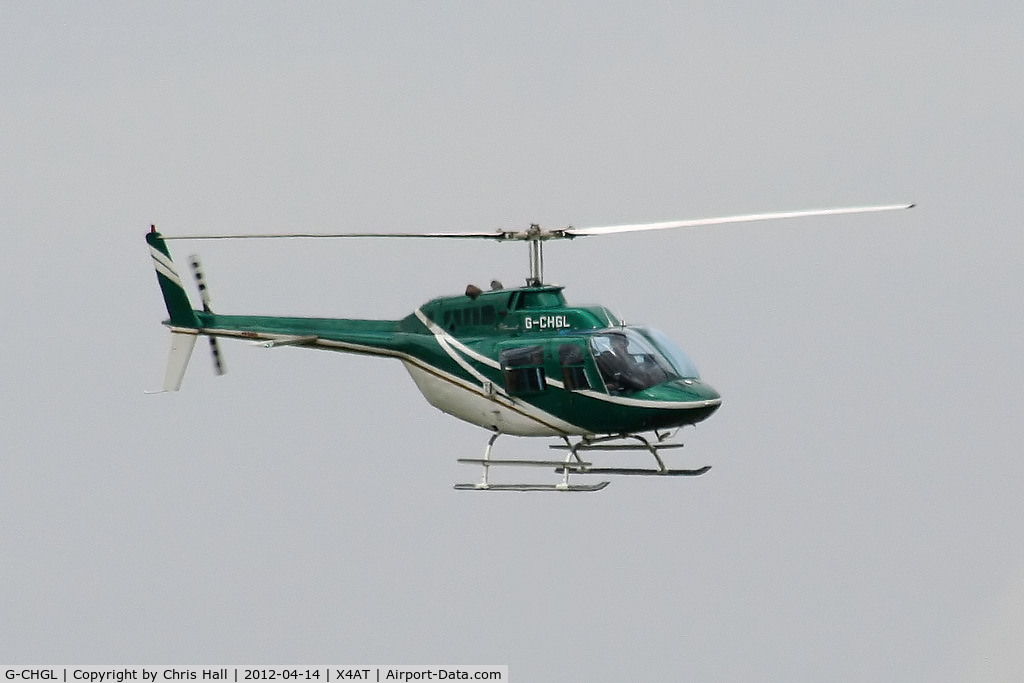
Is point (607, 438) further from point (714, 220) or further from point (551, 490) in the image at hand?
point (714, 220)

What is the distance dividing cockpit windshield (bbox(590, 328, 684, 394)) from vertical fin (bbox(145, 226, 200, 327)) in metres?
8.08

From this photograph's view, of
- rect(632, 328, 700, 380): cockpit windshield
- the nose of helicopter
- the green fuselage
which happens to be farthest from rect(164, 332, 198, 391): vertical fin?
the nose of helicopter

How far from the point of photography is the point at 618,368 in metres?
30.7

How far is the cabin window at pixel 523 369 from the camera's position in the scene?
31422 millimetres

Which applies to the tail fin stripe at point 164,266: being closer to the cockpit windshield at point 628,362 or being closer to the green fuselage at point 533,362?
the green fuselage at point 533,362

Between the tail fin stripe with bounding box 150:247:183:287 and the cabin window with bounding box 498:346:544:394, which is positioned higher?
the tail fin stripe with bounding box 150:247:183:287

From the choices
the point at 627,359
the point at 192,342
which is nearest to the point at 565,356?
the point at 627,359

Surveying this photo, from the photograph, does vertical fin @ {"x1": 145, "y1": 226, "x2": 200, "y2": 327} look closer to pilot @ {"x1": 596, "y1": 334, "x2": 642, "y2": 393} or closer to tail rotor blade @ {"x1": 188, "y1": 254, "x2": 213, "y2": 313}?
tail rotor blade @ {"x1": 188, "y1": 254, "x2": 213, "y2": 313}

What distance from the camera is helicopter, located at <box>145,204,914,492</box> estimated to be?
30.8 meters

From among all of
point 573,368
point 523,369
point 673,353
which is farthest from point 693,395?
point 523,369

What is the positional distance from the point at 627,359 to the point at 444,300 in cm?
→ 358

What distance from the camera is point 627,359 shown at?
101 feet

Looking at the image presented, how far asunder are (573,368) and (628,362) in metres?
0.83

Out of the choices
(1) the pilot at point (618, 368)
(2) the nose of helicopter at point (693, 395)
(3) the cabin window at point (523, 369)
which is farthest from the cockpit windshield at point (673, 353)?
(3) the cabin window at point (523, 369)
